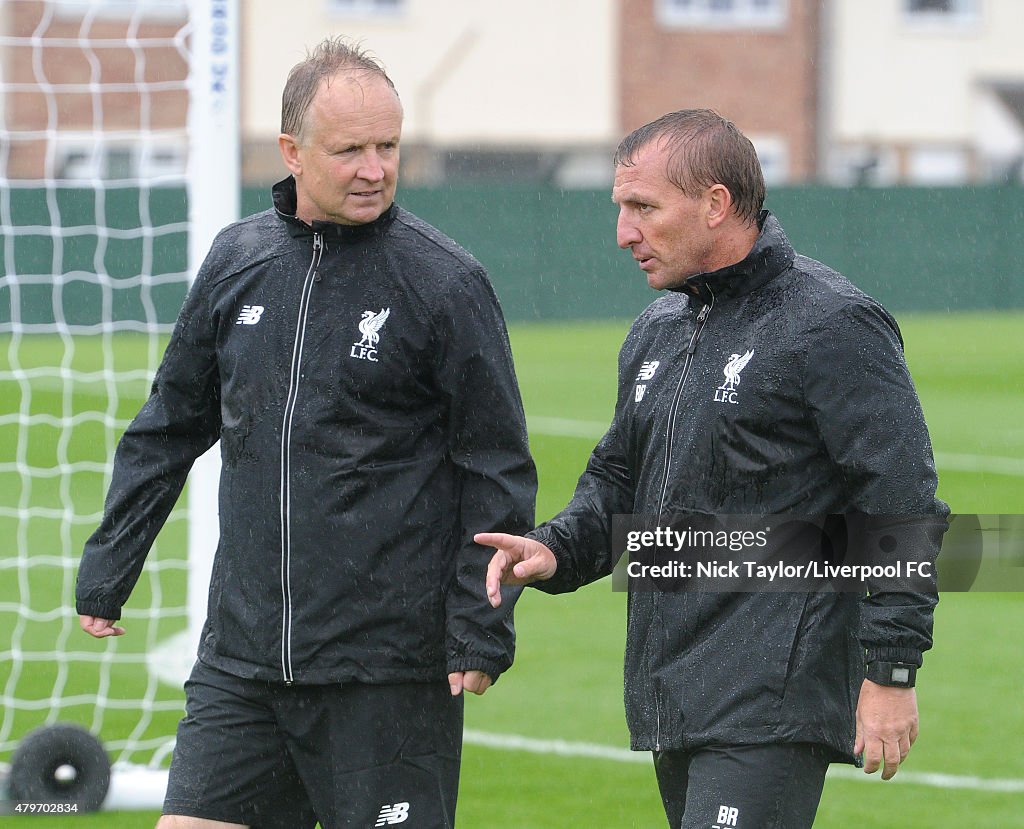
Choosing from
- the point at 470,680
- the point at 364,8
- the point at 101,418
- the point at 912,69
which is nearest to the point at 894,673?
the point at 470,680

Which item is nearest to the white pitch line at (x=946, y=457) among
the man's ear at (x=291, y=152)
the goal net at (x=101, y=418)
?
the goal net at (x=101, y=418)

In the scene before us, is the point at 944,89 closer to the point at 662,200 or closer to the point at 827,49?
the point at 827,49

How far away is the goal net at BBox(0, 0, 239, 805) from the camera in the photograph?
6.05 meters

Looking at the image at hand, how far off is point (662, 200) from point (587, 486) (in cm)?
68

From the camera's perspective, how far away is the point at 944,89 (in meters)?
39.6

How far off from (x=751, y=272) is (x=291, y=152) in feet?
3.38

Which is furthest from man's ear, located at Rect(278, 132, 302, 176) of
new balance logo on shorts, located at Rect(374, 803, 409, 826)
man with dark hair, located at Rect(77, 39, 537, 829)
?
new balance logo on shorts, located at Rect(374, 803, 409, 826)

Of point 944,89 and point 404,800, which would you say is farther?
point 944,89

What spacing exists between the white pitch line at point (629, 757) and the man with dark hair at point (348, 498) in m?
2.51

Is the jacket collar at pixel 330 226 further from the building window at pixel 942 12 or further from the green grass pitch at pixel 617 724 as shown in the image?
the building window at pixel 942 12

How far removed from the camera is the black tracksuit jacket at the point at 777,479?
3412 mm

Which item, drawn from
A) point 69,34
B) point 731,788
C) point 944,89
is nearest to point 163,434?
point 731,788

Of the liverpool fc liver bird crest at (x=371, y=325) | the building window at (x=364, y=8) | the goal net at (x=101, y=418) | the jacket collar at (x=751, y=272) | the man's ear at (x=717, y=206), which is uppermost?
the building window at (x=364, y=8)

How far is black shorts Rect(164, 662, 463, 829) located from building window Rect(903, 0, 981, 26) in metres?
38.1
